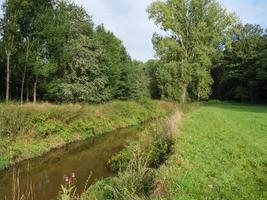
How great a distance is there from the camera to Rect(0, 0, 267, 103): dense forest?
103ft

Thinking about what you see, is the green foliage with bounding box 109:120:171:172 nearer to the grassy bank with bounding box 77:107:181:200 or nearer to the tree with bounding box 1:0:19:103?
the grassy bank with bounding box 77:107:181:200

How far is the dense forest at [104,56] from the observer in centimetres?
3145

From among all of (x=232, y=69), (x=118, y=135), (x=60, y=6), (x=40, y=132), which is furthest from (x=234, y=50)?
(x=40, y=132)

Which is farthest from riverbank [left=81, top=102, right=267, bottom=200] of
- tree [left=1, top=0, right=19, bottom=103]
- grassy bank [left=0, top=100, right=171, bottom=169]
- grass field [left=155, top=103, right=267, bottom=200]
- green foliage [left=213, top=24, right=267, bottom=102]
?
green foliage [left=213, top=24, right=267, bottom=102]

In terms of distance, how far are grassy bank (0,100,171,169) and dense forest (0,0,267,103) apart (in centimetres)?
921

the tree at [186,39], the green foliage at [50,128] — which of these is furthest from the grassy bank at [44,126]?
the tree at [186,39]

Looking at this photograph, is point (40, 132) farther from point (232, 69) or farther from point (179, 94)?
point (232, 69)

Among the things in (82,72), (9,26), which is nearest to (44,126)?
(9,26)

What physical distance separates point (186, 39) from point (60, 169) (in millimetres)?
33812

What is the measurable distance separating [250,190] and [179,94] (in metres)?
37.3

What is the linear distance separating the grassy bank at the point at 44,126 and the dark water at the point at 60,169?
65cm

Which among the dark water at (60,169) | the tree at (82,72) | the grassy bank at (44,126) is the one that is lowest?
the dark water at (60,169)

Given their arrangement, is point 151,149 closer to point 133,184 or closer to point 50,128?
point 133,184

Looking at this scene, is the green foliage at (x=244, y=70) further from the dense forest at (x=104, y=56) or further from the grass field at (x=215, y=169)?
the grass field at (x=215, y=169)
